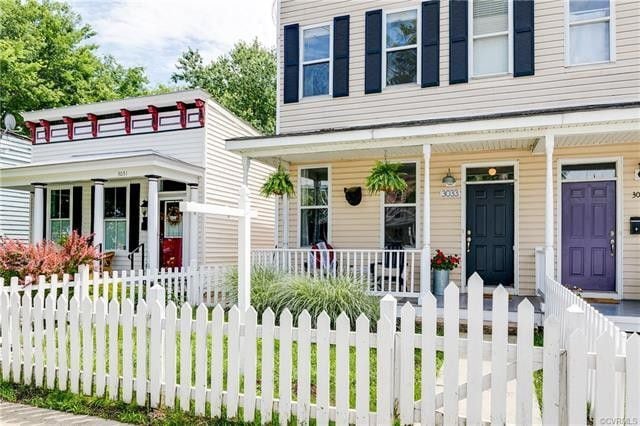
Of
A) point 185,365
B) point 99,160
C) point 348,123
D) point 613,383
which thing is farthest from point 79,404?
point 99,160

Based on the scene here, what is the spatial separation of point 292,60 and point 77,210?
8.01m

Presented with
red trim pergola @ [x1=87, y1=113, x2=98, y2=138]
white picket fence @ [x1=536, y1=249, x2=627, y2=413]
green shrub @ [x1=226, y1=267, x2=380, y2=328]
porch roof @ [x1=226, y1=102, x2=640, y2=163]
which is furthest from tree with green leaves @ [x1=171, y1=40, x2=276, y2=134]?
white picket fence @ [x1=536, y1=249, x2=627, y2=413]

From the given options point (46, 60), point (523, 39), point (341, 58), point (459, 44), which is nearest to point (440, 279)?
point (459, 44)

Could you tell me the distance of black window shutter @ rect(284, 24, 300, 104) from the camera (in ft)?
33.1

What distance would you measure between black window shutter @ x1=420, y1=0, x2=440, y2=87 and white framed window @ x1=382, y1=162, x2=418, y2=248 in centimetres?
176

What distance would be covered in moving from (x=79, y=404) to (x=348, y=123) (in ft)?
24.3

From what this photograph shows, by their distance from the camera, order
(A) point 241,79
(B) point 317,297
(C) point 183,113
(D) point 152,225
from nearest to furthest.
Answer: (B) point 317,297, (D) point 152,225, (C) point 183,113, (A) point 241,79

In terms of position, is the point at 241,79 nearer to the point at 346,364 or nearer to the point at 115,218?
the point at 115,218

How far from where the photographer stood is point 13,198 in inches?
614

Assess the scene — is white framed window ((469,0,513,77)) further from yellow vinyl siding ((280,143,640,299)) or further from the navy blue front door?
the navy blue front door

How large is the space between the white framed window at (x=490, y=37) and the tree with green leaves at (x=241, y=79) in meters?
18.5

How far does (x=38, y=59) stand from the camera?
23.9 m

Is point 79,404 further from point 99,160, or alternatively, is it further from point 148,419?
point 99,160

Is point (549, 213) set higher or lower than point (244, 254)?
higher
